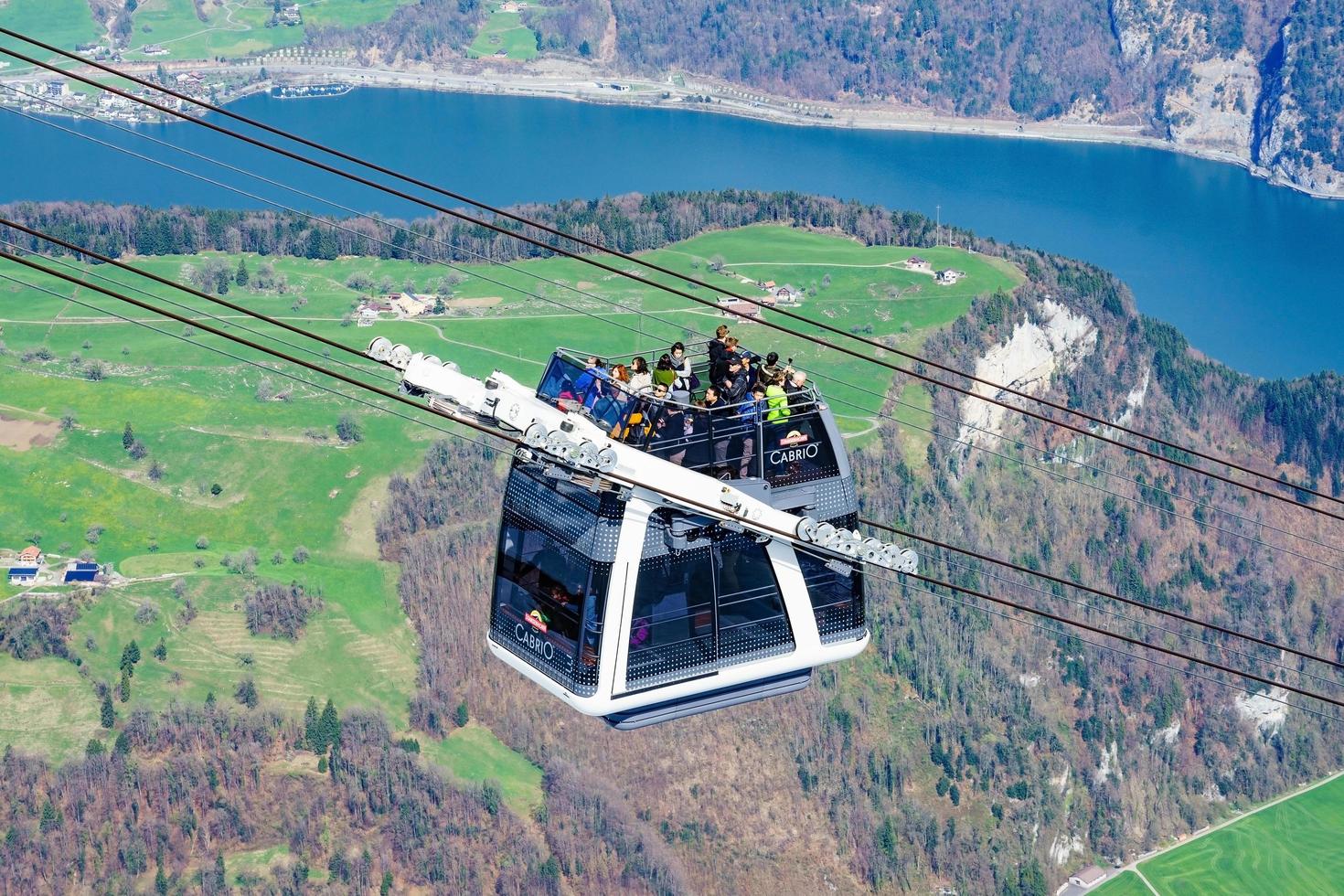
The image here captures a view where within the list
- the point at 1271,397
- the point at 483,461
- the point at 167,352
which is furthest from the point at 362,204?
the point at 1271,397

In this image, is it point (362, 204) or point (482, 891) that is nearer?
point (482, 891)

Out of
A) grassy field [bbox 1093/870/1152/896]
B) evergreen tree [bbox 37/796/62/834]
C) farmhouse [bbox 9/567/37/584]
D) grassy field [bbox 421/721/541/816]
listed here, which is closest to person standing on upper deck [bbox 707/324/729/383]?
grassy field [bbox 421/721/541/816]

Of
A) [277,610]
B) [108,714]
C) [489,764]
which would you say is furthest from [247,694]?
[489,764]

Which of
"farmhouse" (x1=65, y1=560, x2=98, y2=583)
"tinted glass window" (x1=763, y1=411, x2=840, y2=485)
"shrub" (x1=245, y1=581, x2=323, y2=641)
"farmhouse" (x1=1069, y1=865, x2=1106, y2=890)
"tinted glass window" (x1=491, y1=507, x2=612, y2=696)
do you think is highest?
→ "tinted glass window" (x1=763, y1=411, x2=840, y2=485)

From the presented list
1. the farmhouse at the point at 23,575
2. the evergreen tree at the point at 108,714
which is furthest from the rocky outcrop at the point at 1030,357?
the farmhouse at the point at 23,575

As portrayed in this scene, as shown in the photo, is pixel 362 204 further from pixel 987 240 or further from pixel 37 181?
pixel 987 240

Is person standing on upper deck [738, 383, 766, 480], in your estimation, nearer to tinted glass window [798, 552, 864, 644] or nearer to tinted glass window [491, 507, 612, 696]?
tinted glass window [798, 552, 864, 644]

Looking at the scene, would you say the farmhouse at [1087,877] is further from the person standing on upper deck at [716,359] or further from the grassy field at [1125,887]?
the person standing on upper deck at [716,359]
